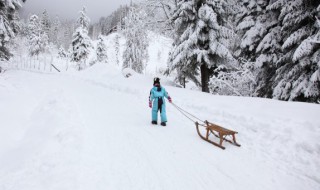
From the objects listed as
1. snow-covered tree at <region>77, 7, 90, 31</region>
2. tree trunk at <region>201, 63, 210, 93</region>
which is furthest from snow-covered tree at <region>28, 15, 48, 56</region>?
tree trunk at <region>201, 63, 210, 93</region>

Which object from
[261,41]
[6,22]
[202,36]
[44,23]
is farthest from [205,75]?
[44,23]

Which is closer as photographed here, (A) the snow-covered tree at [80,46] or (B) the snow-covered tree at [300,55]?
(B) the snow-covered tree at [300,55]

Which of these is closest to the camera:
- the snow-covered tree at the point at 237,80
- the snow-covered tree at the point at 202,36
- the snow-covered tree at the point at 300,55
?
the snow-covered tree at the point at 300,55

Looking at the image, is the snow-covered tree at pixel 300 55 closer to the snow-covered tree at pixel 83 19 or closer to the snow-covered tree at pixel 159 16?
the snow-covered tree at pixel 159 16

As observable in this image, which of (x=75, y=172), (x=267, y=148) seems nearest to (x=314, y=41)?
(x=267, y=148)

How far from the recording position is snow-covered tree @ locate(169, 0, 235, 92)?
1364 centimetres

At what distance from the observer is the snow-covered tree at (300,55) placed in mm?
9336

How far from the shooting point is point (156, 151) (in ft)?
18.8

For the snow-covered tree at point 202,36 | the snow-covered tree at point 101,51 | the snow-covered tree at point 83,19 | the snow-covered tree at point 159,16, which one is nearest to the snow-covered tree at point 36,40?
the snow-covered tree at point 101,51

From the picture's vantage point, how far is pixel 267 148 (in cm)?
597

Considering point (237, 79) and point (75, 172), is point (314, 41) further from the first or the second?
point (75, 172)

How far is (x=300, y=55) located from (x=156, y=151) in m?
7.56

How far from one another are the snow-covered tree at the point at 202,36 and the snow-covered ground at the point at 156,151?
514 centimetres

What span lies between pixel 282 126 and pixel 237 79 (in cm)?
715
